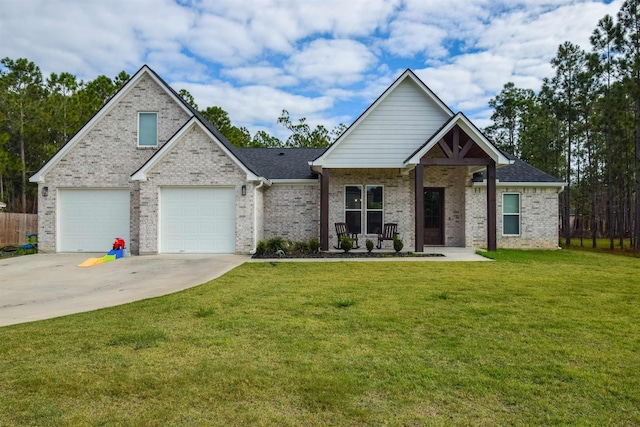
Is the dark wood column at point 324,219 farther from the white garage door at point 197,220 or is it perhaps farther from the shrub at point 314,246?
the white garage door at point 197,220

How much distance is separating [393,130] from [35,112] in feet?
97.3

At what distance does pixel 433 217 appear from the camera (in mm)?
16406

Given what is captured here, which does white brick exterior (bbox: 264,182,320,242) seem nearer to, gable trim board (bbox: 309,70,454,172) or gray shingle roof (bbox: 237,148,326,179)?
gray shingle roof (bbox: 237,148,326,179)

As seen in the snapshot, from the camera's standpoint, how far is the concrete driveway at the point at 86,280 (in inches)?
252

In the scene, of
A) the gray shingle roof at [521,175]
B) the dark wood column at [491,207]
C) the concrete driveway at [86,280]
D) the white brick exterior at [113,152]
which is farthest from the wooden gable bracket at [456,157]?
the white brick exterior at [113,152]

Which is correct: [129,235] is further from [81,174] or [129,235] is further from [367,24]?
[367,24]

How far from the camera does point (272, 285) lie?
7.88 metres

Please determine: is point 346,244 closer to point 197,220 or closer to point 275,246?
point 275,246

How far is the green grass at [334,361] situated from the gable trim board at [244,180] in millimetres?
7010

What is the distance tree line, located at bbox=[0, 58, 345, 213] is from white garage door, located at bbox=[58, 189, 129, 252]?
1669 centimetres

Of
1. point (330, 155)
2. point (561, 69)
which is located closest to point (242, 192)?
point (330, 155)

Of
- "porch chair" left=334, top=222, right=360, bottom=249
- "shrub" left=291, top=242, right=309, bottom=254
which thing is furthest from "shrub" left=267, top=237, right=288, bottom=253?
"porch chair" left=334, top=222, right=360, bottom=249

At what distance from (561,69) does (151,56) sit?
21450mm

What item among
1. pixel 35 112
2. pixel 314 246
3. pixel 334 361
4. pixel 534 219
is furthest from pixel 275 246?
pixel 35 112
